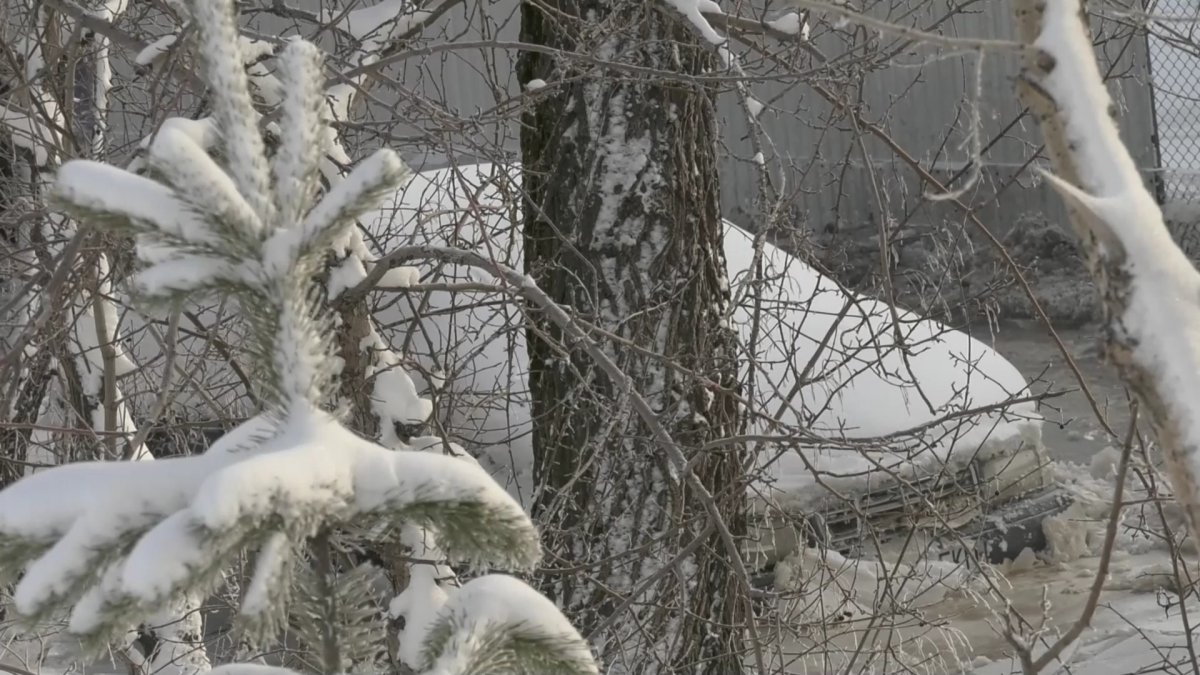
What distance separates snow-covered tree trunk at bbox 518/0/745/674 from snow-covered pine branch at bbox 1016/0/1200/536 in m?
2.67

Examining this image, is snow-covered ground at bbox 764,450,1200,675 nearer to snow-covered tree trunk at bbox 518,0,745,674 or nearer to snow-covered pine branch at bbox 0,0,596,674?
snow-covered tree trunk at bbox 518,0,745,674

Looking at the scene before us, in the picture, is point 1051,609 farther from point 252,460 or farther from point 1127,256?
point 252,460

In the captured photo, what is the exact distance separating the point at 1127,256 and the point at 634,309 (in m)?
2.89

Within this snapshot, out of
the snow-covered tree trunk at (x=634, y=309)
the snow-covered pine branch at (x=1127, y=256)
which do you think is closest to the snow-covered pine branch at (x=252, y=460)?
the snow-covered pine branch at (x=1127, y=256)

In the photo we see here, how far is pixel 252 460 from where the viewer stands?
90 cm

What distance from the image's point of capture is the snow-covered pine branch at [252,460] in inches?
35.1

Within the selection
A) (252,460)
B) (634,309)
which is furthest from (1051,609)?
(252,460)

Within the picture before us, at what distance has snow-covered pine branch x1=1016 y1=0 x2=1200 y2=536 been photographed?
99 centimetres

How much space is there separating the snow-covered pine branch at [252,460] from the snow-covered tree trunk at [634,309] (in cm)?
269

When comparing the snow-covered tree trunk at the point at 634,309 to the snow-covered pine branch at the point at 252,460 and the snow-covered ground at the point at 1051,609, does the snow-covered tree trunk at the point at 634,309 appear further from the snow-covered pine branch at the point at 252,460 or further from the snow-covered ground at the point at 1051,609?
the snow-covered pine branch at the point at 252,460

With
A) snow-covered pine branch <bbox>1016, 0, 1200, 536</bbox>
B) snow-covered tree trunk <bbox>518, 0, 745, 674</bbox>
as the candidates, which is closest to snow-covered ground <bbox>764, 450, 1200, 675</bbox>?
snow-covered tree trunk <bbox>518, 0, 745, 674</bbox>

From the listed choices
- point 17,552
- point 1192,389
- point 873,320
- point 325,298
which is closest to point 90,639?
point 17,552

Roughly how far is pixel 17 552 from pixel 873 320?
19.7 ft

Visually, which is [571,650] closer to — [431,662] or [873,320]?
[431,662]
